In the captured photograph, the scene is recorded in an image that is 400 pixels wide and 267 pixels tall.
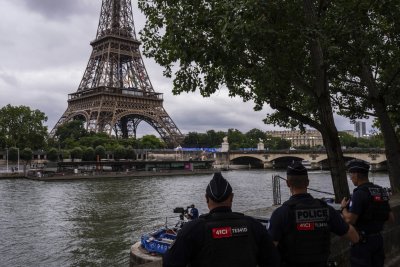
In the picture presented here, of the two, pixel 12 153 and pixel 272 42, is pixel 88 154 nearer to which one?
pixel 12 153

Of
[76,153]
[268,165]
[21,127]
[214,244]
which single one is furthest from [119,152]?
[214,244]

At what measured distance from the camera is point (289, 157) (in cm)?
11050

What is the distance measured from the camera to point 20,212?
94.5 feet

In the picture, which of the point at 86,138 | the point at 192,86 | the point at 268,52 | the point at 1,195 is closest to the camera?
the point at 268,52

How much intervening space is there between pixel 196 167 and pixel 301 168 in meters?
94.2

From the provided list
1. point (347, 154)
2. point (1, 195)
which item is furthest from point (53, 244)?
point (347, 154)

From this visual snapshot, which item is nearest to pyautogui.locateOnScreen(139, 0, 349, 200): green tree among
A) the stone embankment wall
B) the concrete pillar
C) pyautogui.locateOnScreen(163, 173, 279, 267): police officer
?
A: the stone embankment wall

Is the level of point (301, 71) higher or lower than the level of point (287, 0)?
lower

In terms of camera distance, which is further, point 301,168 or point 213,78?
point 213,78

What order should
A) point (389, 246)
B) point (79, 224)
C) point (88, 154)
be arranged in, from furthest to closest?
1. point (88, 154)
2. point (79, 224)
3. point (389, 246)

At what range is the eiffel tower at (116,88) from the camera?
89812 mm

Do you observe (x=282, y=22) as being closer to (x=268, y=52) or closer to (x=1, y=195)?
(x=268, y=52)

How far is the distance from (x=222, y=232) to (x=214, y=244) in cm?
9

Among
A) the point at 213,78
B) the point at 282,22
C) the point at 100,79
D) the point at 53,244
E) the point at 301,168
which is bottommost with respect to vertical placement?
the point at 53,244
